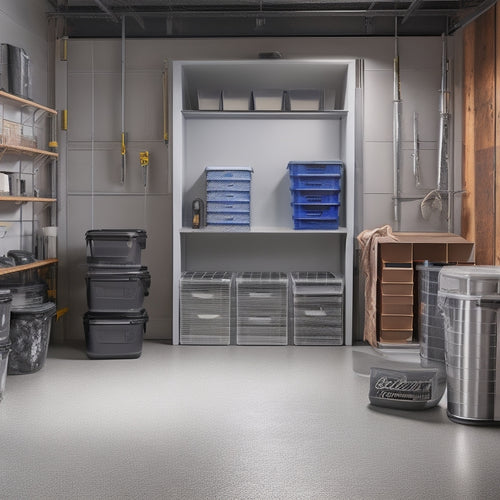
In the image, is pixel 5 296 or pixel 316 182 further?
pixel 316 182

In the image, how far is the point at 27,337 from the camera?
5477 mm

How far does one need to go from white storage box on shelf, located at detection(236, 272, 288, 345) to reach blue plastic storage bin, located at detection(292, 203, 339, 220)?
0.62 meters

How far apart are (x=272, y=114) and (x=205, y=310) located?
6.55 ft

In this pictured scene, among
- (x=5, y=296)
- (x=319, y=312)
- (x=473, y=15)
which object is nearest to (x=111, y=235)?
(x=5, y=296)

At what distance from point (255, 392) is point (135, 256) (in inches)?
72.9

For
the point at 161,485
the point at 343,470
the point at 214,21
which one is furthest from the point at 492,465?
the point at 214,21

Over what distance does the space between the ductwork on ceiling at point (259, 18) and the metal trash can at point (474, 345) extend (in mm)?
3516

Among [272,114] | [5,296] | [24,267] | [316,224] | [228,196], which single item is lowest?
[5,296]

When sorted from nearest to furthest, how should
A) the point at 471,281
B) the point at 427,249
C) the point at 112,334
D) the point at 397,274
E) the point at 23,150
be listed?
1. the point at 471,281
2. the point at 23,150
3. the point at 112,334
4. the point at 397,274
5. the point at 427,249

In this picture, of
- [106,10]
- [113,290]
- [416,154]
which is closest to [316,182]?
[416,154]

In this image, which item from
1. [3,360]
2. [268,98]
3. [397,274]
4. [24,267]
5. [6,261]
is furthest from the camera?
[268,98]

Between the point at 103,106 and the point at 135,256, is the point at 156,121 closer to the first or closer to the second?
the point at 103,106

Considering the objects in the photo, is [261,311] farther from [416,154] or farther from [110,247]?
[416,154]

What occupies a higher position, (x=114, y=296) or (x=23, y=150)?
(x=23, y=150)
